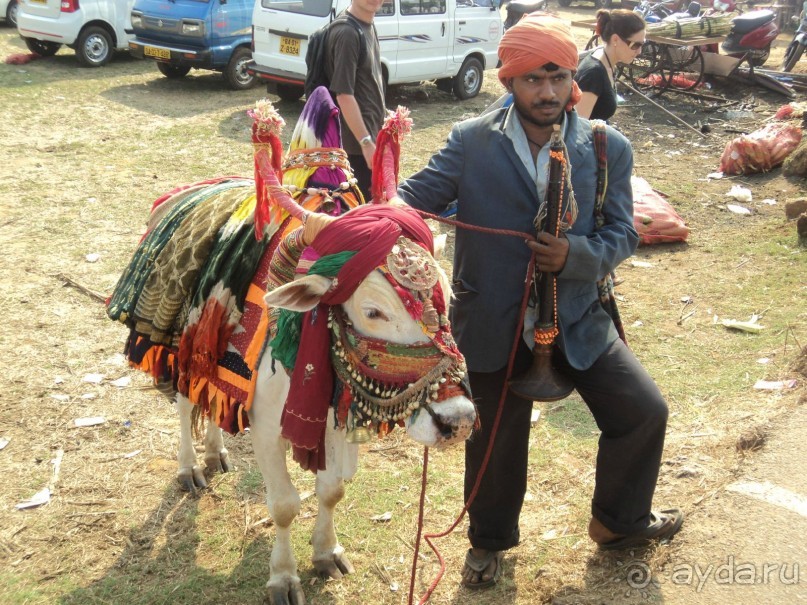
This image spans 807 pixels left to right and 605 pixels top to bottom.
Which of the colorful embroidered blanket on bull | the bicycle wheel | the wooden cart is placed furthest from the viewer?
the bicycle wheel

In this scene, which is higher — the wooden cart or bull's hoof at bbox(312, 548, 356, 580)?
the wooden cart

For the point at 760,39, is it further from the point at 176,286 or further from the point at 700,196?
the point at 176,286

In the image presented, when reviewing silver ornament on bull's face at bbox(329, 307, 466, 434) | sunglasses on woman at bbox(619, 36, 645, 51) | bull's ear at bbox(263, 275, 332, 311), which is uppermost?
sunglasses on woman at bbox(619, 36, 645, 51)

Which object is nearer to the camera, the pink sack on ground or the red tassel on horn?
the red tassel on horn

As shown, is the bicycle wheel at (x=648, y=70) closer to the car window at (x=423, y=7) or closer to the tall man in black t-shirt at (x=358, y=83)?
the car window at (x=423, y=7)

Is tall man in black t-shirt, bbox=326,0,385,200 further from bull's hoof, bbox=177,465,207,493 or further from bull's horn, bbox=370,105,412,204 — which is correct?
bull's hoof, bbox=177,465,207,493

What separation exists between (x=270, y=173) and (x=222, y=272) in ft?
1.87

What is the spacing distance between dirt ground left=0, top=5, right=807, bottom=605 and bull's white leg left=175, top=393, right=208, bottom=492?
7cm

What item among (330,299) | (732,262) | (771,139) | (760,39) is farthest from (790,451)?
(760,39)

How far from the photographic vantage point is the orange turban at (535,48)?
2.70m

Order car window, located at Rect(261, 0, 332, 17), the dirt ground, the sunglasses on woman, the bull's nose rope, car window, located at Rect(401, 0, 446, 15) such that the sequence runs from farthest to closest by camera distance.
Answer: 1. car window, located at Rect(401, 0, 446, 15)
2. car window, located at Rect(261, 0, 332, 17)
3. the sunglasses on woman
4. the dirt ground
5. the bull's nose rope

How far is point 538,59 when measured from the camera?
271cm

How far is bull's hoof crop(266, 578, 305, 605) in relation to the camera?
3.22 m

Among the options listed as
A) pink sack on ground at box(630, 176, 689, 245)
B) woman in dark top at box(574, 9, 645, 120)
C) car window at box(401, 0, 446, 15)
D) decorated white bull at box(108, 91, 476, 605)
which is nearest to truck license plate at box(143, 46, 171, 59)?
car window at box(401, 0, 446, 15)
